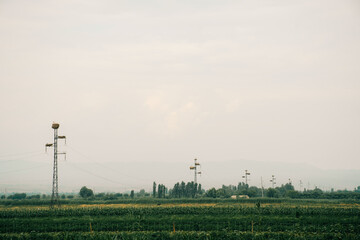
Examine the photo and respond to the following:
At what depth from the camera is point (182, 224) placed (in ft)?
161

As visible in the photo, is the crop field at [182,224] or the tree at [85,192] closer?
the crop field at [182,224]

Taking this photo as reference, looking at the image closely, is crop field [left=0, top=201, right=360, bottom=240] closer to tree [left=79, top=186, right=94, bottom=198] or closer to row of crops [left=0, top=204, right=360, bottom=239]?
row of crops [left=0, top=204, right=360, bottom=239]

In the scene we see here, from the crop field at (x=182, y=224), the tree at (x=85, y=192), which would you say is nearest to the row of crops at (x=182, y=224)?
the crop field at (x=182, y=224)

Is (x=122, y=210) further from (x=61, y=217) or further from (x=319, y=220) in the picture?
(x=319, y=220)

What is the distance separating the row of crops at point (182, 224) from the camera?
39531 millimetres

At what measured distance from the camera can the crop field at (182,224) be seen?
39531 mm

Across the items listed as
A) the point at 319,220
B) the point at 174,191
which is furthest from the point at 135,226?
the point at 174,191

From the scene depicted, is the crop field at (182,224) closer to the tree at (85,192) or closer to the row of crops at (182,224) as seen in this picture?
the row of crops at (182,224)

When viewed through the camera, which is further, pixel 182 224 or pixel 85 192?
pixel 85 192

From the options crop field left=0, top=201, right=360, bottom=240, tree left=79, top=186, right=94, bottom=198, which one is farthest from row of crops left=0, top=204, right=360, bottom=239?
tree left=79, top=186, right=94, bottom=198

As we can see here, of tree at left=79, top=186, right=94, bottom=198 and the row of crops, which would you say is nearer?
the row of crops

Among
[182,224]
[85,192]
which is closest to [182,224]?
[182,224]

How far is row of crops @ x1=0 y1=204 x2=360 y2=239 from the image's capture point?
39531mm

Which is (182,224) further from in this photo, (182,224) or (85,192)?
(85,192)
